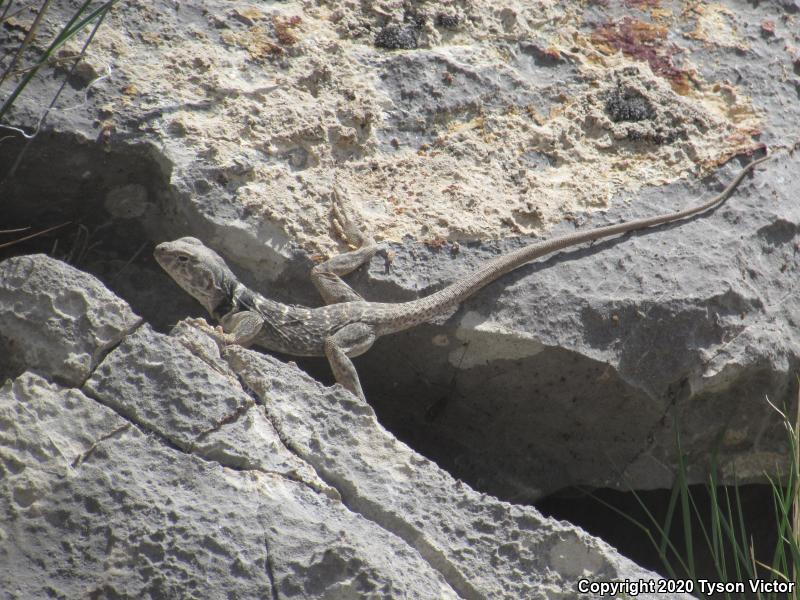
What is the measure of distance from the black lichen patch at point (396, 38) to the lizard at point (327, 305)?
107 centimetres

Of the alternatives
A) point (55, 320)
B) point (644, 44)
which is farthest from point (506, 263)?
point (55, 320)

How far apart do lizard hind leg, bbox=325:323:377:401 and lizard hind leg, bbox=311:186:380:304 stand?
19cm

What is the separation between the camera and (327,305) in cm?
448

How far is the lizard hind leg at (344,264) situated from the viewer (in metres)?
4.43

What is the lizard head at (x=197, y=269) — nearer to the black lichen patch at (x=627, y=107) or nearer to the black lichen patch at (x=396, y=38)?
the black lichen patch at (x=396, y=38)

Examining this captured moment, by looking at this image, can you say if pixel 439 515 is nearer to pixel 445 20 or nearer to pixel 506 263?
pixel 506 263

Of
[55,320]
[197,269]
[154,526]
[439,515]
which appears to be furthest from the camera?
[197,269]

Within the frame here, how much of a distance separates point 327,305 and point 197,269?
652 mm

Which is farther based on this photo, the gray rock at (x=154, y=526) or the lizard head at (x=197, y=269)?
the lizard head at (x=197, y=269)

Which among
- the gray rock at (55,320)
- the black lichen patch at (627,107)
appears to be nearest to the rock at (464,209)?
the black lichen patch at (627,107)

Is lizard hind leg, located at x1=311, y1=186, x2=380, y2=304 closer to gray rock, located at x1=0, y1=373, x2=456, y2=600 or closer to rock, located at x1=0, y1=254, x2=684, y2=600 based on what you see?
rock, located at x1=0, y1=254, x2=684, y2=600

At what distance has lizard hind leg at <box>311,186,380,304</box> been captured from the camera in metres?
4.43

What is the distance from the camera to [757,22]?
5.74 m

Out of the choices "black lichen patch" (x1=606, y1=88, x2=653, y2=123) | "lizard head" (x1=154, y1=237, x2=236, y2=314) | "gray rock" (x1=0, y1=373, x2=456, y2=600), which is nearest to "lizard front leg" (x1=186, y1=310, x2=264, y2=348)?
"lizard head" (x1=154, y1=237, x2=236, y2=314)
